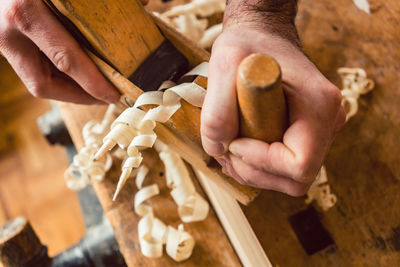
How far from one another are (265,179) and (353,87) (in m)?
0.43

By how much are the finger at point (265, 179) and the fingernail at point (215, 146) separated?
2 cm

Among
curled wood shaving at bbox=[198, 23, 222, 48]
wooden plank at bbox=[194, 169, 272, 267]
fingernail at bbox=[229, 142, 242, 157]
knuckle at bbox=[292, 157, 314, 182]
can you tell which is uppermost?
fingernail at bbox=[229, 142, 242, 157]

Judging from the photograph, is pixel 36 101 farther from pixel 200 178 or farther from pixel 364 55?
pixel 364 55

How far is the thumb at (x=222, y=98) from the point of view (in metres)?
0.46

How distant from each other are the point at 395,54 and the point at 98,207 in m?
1.01

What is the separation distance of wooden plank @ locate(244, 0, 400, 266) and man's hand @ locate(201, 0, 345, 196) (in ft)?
0.82

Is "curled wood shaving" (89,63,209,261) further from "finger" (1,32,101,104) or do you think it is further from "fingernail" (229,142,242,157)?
"finger" (1,32,101,104)

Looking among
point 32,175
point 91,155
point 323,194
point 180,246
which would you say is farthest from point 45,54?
point 32,175

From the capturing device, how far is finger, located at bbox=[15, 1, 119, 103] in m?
0.61

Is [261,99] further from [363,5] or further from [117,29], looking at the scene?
[363,5]

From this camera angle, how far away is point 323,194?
0.75 meters

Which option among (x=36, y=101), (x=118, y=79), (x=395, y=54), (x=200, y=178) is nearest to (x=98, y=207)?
(x=200, y=178)

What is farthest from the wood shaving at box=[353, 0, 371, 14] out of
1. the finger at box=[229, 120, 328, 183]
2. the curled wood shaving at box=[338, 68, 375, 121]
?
the finger at box=[229, 120, 328, 183]

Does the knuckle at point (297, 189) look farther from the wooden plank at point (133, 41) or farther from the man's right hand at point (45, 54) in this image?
the man's right hand at point (45, 54)
